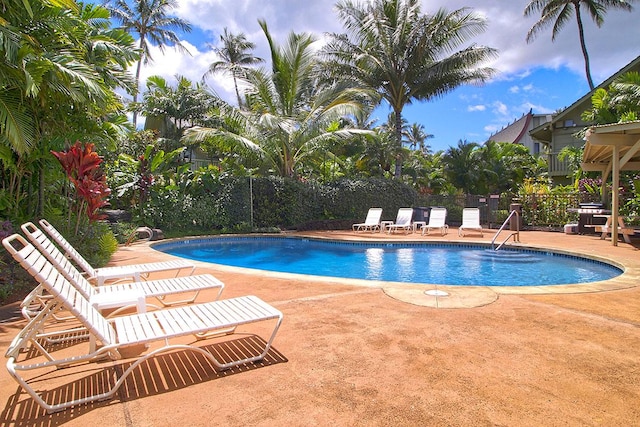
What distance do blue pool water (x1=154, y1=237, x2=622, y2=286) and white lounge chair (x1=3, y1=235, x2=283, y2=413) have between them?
5.62m

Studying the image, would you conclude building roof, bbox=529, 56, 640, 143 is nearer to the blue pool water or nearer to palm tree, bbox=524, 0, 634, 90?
palm tree, bbox=524, 0, 634, 90

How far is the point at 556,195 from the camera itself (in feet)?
52.5

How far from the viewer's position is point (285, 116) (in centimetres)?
1673

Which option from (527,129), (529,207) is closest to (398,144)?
(529,207)

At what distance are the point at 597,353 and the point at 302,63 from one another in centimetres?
1560

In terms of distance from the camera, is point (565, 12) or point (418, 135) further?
point (418, 135)

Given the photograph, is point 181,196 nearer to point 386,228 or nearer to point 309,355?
point 386,228

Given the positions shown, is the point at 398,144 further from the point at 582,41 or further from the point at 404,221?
the point at 582,41

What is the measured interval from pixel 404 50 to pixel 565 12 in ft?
49.5

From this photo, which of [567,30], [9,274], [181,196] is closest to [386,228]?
[181,196]

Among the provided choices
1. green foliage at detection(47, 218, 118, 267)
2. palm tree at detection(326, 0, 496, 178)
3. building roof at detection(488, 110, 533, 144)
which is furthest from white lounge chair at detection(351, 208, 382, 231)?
building roof at detection(488, 110, 533, 144)

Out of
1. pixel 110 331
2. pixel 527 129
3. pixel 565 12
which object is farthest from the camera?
pixel 527 129

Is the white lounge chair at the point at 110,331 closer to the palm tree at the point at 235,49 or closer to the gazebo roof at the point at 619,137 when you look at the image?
the gazebo roof at the point at 619,137

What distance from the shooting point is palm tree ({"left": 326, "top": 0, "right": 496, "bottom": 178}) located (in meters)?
18.5
